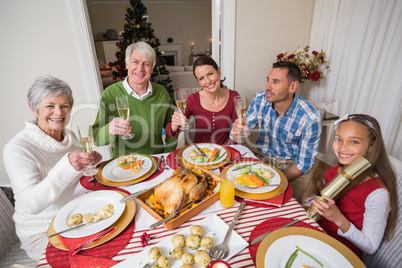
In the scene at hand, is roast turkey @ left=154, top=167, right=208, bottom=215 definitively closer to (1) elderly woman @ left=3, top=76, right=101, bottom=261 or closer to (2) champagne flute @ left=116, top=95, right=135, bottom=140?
(1) elderly woman @ left=3, top=76, right=101, bottom=261

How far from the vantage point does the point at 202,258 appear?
70 cm

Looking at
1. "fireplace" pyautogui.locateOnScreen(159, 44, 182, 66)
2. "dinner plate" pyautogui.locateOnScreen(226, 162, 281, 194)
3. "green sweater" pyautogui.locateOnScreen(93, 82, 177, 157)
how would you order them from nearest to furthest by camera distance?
"dinner plate" pyautogui.locateOnScreen(226, 162, 281, 194) → "green sweater" pyautogui.locateOnScreen(93, 82, 177, 157) → "fireplace" pyautogui.locateOnScreen(159, 44, 182, 66)

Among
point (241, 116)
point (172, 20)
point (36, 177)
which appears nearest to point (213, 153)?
point (241, 116)

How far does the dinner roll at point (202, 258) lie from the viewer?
0.70 metres

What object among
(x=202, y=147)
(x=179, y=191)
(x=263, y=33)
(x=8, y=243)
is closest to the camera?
(x=179, y=191)

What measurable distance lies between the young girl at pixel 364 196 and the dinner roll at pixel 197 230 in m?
0.50

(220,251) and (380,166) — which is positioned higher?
(380,166)

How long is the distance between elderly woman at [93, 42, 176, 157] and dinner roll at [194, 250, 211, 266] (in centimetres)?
127

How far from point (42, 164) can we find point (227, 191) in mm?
1000

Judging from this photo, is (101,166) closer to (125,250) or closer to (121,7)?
(125,250)

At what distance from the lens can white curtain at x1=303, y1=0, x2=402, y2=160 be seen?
185 cm

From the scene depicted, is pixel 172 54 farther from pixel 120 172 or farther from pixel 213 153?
pixel 120 172

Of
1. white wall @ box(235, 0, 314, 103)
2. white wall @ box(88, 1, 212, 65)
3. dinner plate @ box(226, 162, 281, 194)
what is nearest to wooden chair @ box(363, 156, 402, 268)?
dinner plate @ box(226, 162, 281, 194)

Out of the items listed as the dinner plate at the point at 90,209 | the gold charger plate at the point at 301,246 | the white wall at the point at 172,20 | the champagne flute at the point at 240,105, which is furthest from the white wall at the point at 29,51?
the white wall at the point at 172,20
